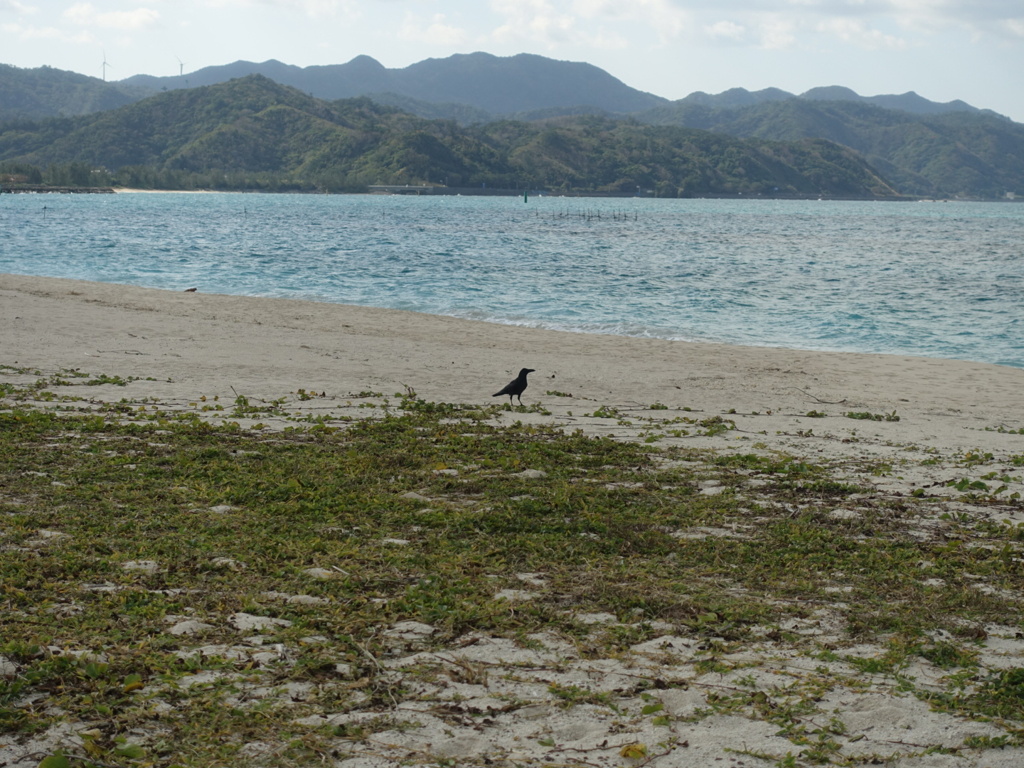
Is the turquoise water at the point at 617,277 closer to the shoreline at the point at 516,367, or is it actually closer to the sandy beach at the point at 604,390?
the shoreline at the point at 516,367

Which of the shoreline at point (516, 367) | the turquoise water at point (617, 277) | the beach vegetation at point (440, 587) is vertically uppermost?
the turquoise water at point (617, 277)

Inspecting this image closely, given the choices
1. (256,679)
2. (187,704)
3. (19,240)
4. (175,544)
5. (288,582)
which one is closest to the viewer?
(187,704)

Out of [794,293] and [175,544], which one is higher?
[794,293]

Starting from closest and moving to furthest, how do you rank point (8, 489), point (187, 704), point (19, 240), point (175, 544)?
point (187, 704) < point (175, 544) < point (8, 489) < point (19, 240)

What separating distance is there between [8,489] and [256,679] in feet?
11.5

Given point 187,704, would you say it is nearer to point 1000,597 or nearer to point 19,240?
point 1000,597

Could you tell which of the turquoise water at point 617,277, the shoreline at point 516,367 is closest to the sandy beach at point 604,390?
the shoreline at point 516,367

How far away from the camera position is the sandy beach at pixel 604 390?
3588 mm

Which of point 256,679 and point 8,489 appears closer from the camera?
point 256,679

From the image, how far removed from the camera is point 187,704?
359 cm

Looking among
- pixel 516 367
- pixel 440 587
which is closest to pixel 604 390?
pixel 516 367

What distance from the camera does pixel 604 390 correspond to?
1255cm

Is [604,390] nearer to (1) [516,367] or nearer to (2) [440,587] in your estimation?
(1) [516,367]

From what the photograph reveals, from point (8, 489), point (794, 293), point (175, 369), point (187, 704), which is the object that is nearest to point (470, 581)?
point (187, 704)
